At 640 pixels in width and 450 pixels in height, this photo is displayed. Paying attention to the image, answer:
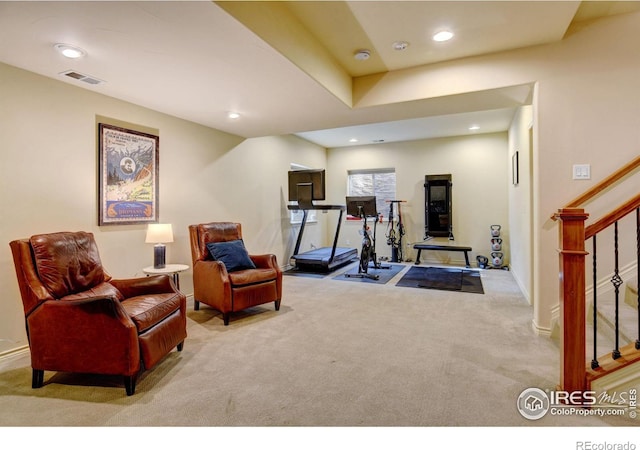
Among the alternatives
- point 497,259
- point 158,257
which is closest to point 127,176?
point 158,257

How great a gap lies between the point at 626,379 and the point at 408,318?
183cm

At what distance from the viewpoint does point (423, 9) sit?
246 centimetres

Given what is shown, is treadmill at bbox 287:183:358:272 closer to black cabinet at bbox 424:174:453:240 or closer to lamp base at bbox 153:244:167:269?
black cabinet at bbox 424:174:453:240

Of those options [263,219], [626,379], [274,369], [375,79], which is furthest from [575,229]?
[263,219]

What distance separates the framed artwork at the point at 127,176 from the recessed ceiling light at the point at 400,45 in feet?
9.01

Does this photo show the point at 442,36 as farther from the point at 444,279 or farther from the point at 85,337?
the point at 444,279

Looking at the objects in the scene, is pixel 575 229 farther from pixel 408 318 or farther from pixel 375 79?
pixel 375 79

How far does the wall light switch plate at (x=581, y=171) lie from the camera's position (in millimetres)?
2793

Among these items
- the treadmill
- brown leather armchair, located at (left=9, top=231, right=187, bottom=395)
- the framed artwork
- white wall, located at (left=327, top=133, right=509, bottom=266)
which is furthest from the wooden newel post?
white wall, located at (left=327, top=133, right=509, bottom=266)

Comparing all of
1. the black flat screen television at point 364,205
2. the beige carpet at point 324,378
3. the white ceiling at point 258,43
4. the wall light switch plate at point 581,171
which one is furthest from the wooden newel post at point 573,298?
the black flat screen television at point 364,205

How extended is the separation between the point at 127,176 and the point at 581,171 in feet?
14.1

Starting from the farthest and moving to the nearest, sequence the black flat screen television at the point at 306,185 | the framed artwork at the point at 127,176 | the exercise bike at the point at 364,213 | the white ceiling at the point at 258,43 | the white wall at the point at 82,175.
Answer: the black flat screen television at the point at 306,185
the exercise bike at the point at 364,213
the framed artwork at the point at 127,176
the white wall at the point at 82,175
the white ceiling at the point at 258,43

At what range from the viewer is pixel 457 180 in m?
7.01

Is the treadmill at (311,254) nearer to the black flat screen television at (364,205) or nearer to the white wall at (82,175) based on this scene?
the black flat screen television at (364,205)
